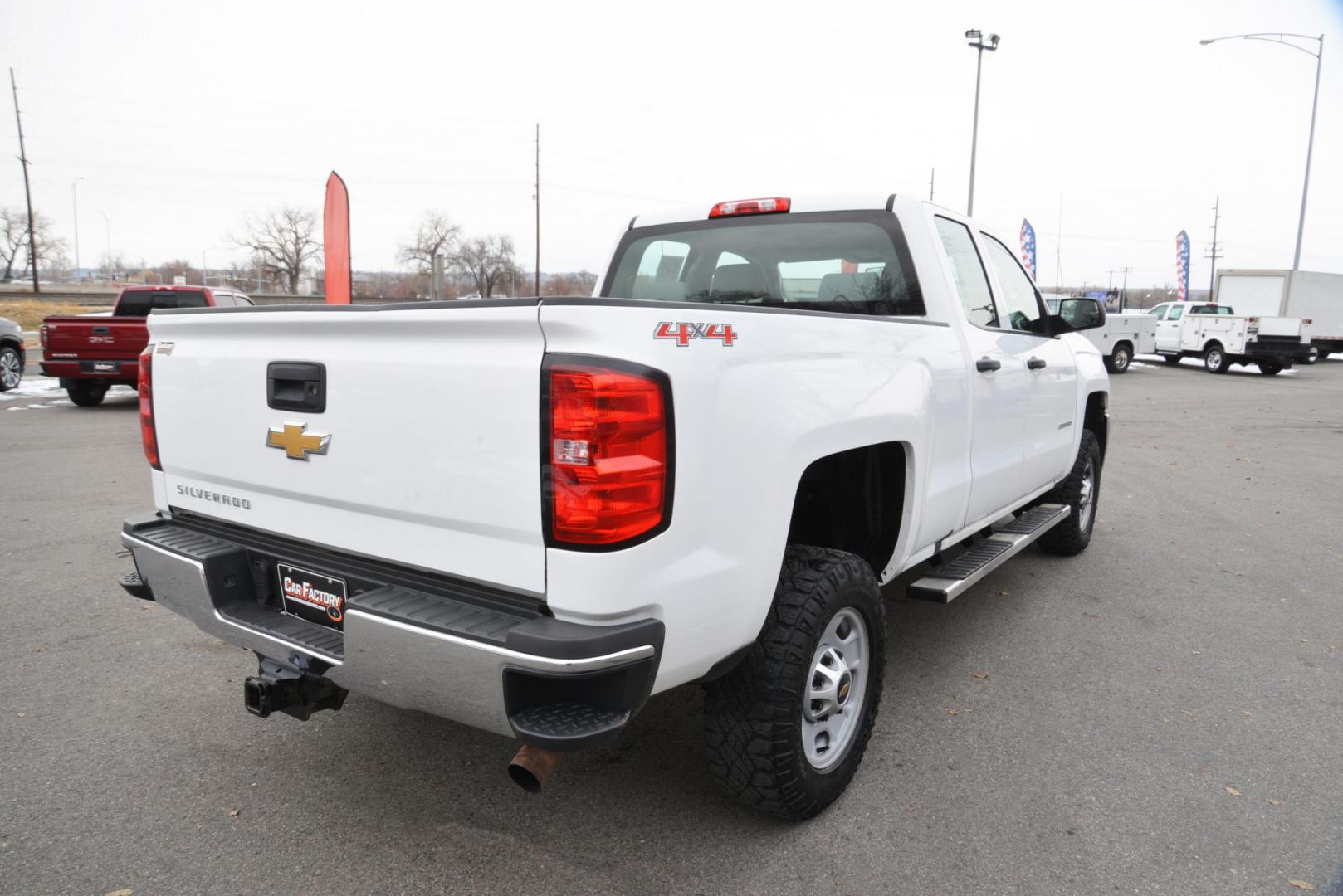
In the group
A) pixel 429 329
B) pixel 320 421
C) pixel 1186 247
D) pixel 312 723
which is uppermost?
pixel 1186 247

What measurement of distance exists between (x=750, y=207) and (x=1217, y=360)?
25028 mm

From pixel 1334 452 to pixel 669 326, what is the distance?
1194cm

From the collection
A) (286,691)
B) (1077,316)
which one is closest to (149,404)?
(286,691)

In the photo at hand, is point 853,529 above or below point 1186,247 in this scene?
below

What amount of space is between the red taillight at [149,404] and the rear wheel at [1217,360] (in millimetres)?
26923

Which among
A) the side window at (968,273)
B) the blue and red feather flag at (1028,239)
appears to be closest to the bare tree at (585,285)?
the side window at (968,273)

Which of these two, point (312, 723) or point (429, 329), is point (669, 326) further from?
point (312, 723)

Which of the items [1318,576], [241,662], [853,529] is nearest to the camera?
[853,529]

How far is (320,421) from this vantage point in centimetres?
245

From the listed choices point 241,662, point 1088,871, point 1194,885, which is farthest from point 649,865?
point 241,662

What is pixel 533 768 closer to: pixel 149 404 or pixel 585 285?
pixel 149 404

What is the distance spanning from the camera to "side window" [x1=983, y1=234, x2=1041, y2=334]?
445 centimetres

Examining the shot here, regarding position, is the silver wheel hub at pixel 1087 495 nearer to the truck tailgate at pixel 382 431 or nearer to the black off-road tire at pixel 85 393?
the truck tailgate at pixel 382 431

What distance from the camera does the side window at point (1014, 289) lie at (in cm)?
445
